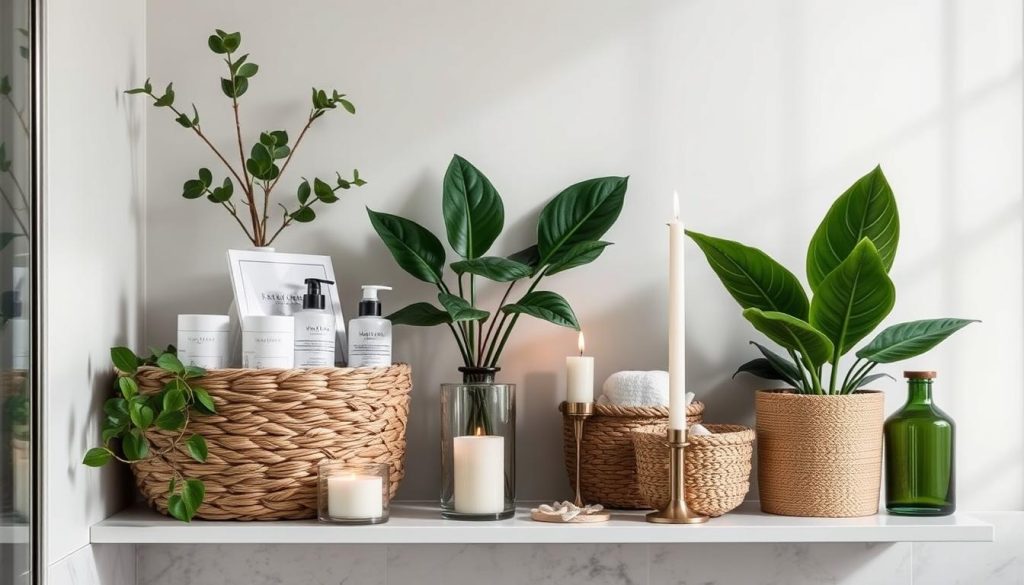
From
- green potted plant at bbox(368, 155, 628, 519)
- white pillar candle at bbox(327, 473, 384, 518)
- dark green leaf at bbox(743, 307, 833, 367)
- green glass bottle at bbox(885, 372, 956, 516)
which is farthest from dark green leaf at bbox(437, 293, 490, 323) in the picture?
green glass bottle at bbox(885, 372, 956, 516)

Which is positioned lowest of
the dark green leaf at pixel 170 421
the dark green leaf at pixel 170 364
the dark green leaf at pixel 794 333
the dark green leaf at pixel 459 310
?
the dark green leaf at pixel 170 421

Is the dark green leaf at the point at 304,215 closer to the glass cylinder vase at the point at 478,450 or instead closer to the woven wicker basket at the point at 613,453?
the glass cylinder vase at the point at 478,450

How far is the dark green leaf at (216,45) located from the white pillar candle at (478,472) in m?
0.61

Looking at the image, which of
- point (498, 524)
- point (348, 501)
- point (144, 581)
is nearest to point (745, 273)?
point (498, 524)

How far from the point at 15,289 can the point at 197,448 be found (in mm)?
274

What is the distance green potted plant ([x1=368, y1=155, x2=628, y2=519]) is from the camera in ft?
3.92

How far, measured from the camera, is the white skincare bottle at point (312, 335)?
1146 millimetres

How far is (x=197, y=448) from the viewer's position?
3.50 ft

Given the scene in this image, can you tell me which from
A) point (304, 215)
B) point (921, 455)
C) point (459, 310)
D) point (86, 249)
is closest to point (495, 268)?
point (459, 310)

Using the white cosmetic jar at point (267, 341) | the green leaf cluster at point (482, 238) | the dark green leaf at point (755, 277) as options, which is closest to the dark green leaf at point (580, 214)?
the green leaf cluster at point (482, 238)

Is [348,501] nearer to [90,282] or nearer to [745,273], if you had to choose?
[90,282]

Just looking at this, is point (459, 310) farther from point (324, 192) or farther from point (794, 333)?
point (794, 333)

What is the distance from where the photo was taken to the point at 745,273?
1193 mm

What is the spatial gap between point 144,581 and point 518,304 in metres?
0.65
